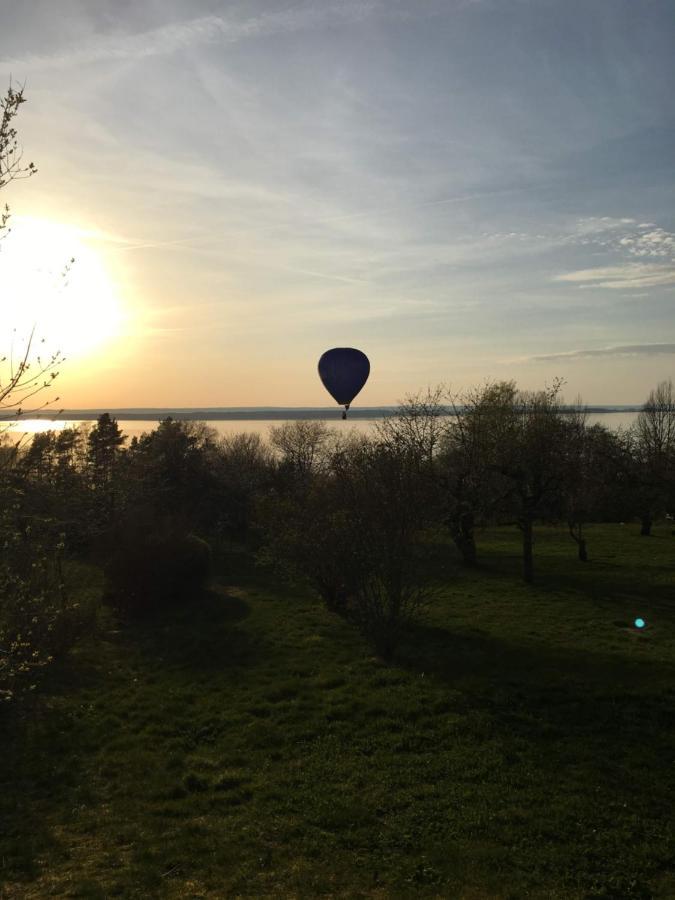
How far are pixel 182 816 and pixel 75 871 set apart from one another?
199cm

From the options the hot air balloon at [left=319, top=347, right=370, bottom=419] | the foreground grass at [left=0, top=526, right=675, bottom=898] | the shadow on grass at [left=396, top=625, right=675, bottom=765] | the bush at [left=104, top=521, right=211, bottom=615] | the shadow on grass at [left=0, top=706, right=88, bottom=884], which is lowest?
the shadow on grass at [left=0, top=706, right=88, bottom=884]

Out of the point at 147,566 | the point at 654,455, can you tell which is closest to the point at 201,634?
the point at 147,566

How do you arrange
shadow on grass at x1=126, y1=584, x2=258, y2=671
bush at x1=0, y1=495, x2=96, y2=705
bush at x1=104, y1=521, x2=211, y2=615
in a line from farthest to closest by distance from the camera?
1. bush at x1=104, y1=521, x2=211, y2=615
2. shadow on grass at x1=126, y1=584, x2=258, y2=671
3. bush at x1=0, y1=495, x2=96, y2=705

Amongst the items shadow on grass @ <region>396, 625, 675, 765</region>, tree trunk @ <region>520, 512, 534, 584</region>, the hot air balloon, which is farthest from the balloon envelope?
shadow on grass @ <region>396, 625, 675, 765</region>

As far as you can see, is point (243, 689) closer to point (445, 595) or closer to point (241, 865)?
point (241, 865)

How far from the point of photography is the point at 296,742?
13414mm

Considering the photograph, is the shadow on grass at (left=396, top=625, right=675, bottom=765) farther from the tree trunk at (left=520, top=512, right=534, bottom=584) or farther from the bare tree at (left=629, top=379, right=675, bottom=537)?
the bare tree at (left=629, top=379, right=675, bottom=537)

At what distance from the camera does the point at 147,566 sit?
25766 millimetres

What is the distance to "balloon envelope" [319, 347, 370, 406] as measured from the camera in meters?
32.6

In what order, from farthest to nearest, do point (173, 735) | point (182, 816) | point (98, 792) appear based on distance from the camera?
point (173, 735) → point (98, 792) → point (182, 816)

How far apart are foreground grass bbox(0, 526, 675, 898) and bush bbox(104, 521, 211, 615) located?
3462mm

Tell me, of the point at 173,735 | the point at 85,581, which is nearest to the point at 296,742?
the point at 173,735

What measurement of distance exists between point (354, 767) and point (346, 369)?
23.0 meters

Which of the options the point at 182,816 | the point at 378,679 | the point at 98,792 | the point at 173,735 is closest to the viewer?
the point at 182,816
